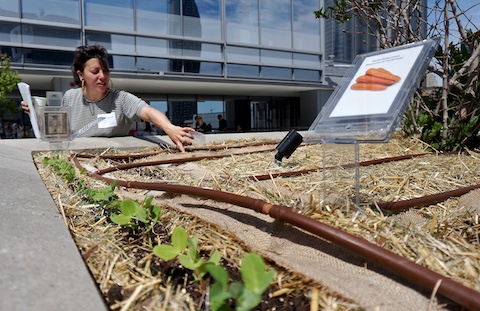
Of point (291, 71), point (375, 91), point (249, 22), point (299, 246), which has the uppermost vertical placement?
point (249, 22)

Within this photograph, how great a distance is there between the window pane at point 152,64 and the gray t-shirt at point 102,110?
31.7 feet

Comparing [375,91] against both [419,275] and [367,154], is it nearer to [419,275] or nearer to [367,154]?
[419,275]

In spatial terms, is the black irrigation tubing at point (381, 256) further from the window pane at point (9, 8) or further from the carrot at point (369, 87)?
the window pane at point (9, 8)

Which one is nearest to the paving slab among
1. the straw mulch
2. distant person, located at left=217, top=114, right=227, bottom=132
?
the straw mulch

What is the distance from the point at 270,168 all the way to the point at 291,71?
14.4 meters

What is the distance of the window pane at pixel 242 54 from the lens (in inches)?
581

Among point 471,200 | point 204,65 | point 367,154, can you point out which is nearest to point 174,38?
point 204,65

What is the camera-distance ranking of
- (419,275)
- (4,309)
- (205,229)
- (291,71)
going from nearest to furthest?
(4,309), (419,275), (205,229), (291,71)

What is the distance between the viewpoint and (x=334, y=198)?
53.4 inches

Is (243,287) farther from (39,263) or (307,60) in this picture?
(307,60)

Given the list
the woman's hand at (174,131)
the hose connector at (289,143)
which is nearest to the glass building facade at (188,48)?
the woman's hand at (174,131)

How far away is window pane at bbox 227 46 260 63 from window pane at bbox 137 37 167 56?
2.60 meters

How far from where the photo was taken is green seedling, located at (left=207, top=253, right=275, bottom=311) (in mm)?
608

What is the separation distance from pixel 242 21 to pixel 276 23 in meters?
1.50
